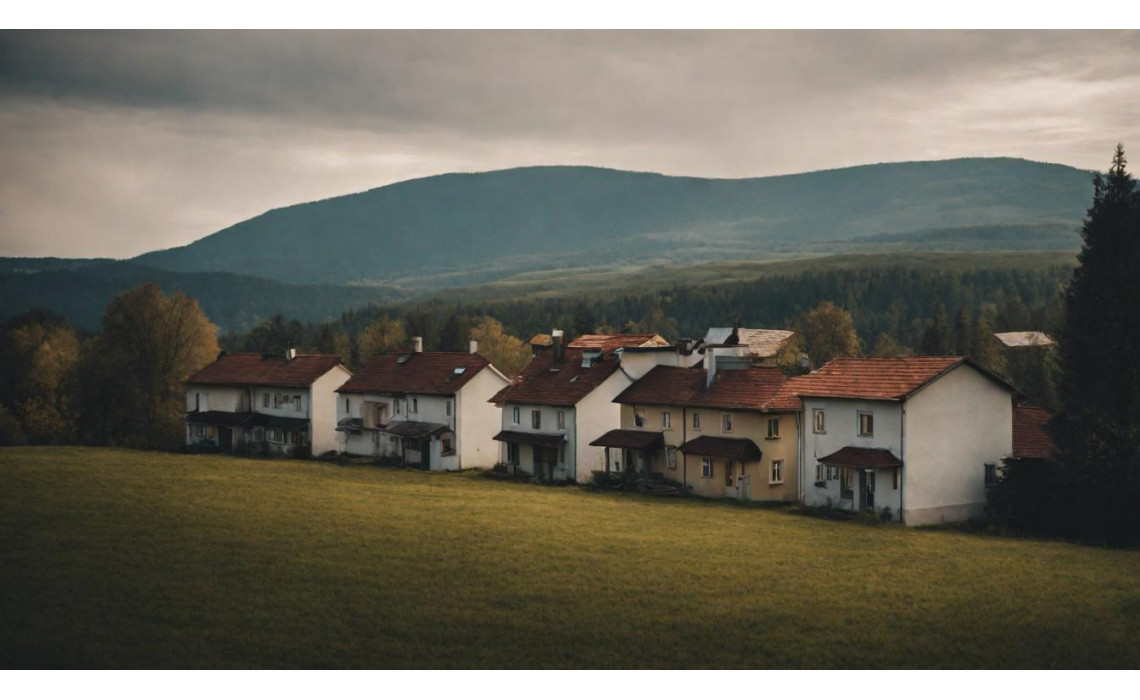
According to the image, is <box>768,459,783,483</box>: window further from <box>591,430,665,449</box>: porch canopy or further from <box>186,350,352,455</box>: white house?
<box>186,350,352,455</box>: white house

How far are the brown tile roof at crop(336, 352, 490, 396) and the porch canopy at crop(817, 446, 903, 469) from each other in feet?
76.7

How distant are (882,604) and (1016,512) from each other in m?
18.2

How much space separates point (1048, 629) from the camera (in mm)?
24828

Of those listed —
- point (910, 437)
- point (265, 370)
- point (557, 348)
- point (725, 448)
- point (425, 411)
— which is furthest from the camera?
point (265, 370)

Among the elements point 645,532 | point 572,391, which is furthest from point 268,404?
point 645,532

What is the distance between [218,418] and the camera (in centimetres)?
7119

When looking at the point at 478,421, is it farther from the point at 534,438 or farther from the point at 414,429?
the point at 534,438

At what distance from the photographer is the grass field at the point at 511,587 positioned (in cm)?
2248

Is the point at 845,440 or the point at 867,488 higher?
the point at 845,440

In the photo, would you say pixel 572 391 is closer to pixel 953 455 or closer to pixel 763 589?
pixel 953 455

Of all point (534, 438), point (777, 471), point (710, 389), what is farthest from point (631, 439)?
point (777, 471)

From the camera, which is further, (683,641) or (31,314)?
(31,314)

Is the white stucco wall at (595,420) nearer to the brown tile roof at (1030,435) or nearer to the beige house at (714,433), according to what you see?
the beige house at (714,433)

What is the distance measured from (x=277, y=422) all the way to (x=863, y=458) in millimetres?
39162
